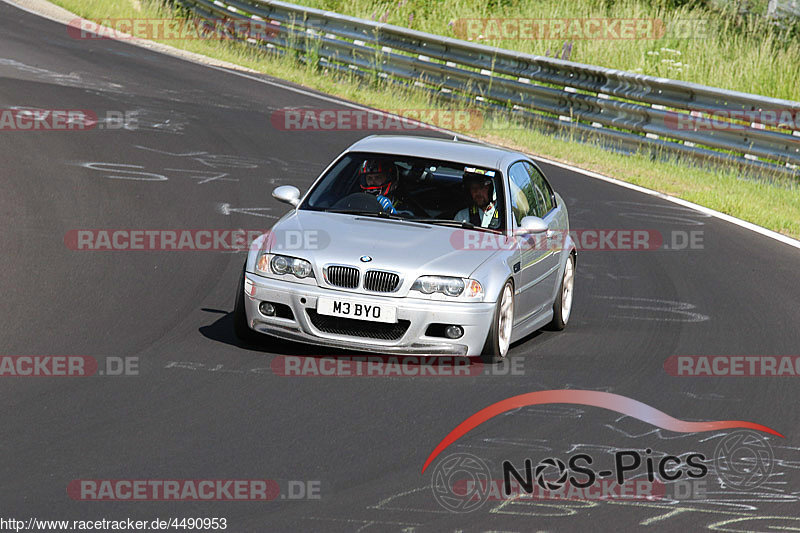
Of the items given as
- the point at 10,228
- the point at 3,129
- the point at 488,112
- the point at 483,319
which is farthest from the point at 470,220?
the point at 488,112

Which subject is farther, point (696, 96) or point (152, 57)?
point (152, 57)

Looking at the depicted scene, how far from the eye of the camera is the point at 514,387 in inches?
329

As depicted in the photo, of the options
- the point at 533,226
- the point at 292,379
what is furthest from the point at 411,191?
the point at 292,379

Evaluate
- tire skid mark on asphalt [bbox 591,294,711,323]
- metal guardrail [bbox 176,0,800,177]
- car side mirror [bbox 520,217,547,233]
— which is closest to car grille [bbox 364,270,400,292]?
car side mirror [bbox 520,217,547,233]

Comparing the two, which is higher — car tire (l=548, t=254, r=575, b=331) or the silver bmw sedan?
the silver bmw sedan

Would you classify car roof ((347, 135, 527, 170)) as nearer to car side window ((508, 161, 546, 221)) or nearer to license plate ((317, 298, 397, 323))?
car side window ((508, 161, 546, 221))

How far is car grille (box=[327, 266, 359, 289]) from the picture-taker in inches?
340

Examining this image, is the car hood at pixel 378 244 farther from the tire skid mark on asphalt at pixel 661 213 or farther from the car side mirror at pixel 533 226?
the tire skid mark on asphalt at pixel 661 213

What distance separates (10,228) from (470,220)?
190 inches

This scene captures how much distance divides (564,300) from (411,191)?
176cm

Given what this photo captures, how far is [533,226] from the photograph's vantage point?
943cm

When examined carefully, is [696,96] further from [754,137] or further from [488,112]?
[488,112]

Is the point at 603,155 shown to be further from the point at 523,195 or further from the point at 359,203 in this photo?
the point at 359,203

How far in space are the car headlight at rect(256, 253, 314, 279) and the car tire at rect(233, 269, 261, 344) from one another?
0.20m
